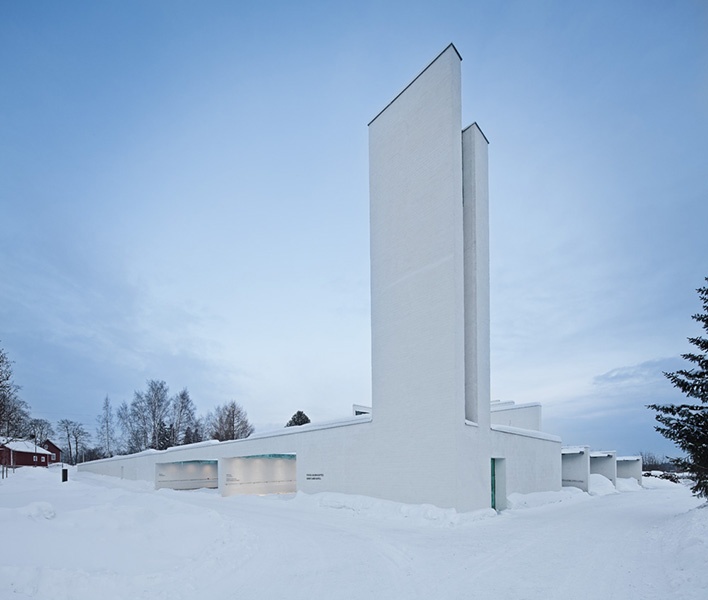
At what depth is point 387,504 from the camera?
18.5m

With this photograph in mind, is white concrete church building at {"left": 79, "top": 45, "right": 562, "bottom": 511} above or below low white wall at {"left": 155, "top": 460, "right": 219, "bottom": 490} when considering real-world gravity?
above

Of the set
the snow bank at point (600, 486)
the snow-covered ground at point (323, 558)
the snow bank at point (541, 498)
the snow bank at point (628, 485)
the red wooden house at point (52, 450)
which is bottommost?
the red wooden house at point (52, 450)

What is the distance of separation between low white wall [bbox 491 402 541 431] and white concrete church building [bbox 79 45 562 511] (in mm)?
12467

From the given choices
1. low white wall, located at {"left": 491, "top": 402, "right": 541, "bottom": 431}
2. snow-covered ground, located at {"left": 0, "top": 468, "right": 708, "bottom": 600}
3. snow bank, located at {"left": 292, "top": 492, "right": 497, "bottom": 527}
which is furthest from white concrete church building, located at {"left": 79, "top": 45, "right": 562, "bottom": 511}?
low white wall, located at {"left": 491, "top": 402, "right": 541, "bottom": 431}

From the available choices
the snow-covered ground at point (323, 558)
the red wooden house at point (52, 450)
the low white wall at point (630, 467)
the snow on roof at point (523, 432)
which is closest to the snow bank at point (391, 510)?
the snow-covered ground at point (323, 558)

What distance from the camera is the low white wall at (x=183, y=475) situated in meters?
35.9

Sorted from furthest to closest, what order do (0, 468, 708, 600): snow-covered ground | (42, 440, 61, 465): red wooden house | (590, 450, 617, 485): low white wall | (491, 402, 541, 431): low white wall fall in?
(42, 440, 61, 465): red wooden house < (590, 450, 617, 485): low white wall < (491, 402, 541, 431): low white wall < (0, 468, 708, 600): snow-covered ground

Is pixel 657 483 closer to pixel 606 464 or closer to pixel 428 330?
pixel 606 464

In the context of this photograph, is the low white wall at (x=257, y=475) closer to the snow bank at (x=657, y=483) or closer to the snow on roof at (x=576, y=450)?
the snow on roof at (x=576, y=450)

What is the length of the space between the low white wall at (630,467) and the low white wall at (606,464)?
17.0 ft

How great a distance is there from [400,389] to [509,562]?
1007 cm

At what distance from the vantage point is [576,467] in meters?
33.1

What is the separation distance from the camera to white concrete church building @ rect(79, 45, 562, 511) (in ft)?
59.1

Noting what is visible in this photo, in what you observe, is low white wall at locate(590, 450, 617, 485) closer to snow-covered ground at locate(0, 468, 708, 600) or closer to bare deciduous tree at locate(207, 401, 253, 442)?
snow-covered ground at locate(0, 468, 708, 600)
